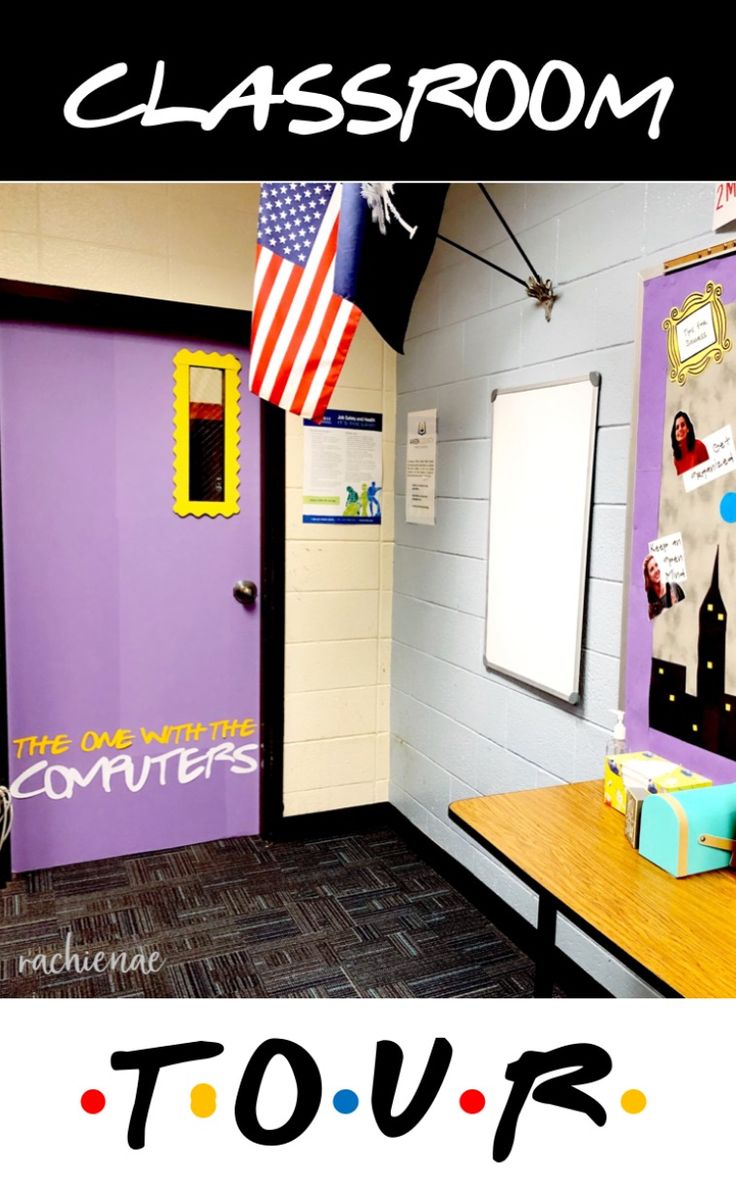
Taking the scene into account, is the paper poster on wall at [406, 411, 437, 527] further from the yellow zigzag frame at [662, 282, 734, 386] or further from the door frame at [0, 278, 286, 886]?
the yellow zigzag frame at [662, 282, 734, 386]

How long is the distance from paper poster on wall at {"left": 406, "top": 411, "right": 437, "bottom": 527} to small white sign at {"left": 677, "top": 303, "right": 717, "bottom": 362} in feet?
3.54

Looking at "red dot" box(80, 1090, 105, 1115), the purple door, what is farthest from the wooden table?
Answer: the purple door

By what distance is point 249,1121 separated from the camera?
2.25 feet

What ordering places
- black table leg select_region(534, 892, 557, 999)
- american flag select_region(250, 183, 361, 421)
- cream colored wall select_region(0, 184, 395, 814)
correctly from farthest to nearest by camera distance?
1. cream colored wall select_region(0, 184, 395, 814)
2. american flag select_region(250, 183, 361, 421)
3. black table leg select_region(534, 892, 557, 999)

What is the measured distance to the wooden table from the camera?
36.9 inches

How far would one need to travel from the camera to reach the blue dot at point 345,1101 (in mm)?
692

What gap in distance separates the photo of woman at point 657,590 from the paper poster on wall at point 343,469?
1323 mm

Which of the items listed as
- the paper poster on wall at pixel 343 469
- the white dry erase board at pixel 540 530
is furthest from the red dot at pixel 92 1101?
the paper poster on wall at pixel 343 469

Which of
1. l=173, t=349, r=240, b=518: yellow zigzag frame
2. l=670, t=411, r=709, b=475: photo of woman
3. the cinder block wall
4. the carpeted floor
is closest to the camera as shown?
l=670, t=411, r=709, b=475: photo of woman

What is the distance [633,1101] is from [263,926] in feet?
5.36

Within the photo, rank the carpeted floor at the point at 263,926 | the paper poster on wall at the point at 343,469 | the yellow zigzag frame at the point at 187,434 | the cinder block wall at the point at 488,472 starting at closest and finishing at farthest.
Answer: the cinder block wall at the point at 488,472, the carpeted floor at the point at 263,926, the yellow zigzag frame at the point at 187,434, the paper poster on wall at the point at 343,469

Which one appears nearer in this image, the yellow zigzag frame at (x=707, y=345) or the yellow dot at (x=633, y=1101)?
the yellow dot at (x=633, y=1101)

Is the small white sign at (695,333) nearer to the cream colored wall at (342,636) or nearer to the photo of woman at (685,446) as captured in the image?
the photo of woman at (685,446)

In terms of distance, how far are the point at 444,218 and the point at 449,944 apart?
219 centimetres
